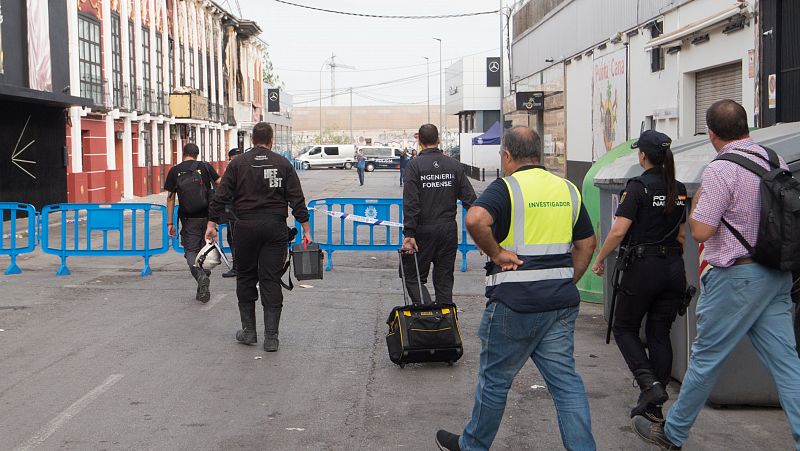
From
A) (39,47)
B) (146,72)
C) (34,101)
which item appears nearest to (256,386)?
(34,101)

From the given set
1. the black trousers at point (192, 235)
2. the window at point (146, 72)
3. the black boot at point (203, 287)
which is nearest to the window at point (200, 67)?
the window at point (146, 72)

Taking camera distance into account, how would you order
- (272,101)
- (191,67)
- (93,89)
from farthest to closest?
(272,101), (191,67), (93,89)

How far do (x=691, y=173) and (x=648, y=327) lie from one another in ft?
3.83

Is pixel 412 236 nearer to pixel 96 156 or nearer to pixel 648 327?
pixel 648 327

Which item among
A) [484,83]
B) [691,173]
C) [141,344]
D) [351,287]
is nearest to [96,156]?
[351,287]

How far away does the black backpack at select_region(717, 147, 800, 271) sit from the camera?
4.92 metres

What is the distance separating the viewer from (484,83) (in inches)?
2953

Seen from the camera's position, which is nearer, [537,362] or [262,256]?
[537,362]

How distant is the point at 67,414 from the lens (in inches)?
253

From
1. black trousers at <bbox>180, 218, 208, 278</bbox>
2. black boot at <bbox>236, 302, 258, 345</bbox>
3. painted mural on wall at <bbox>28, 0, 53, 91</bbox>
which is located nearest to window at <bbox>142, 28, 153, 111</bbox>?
painted mural on wall at <bbox>28, 0, 53, 91</bbox>

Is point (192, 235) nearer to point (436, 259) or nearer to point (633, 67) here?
point (436, 259)

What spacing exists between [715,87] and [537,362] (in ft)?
49.9

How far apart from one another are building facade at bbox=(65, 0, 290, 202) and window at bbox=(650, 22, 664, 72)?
58.2ft

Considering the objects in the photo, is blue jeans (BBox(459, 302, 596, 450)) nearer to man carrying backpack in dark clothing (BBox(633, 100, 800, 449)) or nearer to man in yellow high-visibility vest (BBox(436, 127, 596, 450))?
man in yellow high-visibility vest (BBox(436, 127, 596, 450))
